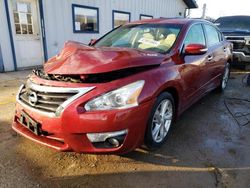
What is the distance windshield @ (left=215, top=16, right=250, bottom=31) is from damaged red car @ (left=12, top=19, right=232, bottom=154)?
6775mm

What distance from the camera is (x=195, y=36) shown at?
3955 mm

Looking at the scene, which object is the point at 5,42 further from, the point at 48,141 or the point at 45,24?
the point at 48,141

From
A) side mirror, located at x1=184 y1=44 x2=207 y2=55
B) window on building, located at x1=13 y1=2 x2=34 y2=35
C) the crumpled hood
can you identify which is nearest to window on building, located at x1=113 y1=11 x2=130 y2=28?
window on building, located at x1=13 y1=2 x2=34 y2=35

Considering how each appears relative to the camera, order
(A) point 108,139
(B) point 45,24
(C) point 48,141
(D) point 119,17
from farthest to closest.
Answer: (D) point 119,17
(B) point 45,24
(C) point 48,141
(A) point 108,139

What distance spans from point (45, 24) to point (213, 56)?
5966 mm

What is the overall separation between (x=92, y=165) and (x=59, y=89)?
3.11 ft

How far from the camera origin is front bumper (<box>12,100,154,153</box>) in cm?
232

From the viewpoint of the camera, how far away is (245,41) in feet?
25.5

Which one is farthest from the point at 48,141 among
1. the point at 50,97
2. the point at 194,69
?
the point at 194,69

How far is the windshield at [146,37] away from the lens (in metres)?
3.47

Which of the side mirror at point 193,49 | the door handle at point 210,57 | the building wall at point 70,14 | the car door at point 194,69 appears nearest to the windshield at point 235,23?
the building wall at point 70,14

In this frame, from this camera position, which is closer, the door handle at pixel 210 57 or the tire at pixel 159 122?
the tire at pixel 159 122

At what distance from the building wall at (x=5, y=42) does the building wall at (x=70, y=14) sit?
1351 mm

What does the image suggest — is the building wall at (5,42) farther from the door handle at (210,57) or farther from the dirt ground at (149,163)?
the door handle at (210,57)
